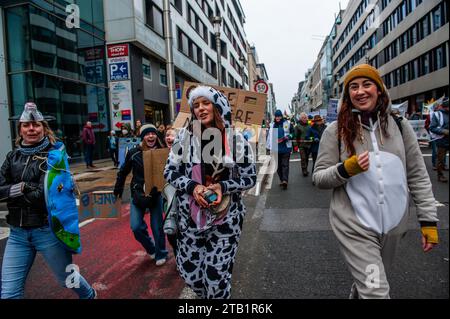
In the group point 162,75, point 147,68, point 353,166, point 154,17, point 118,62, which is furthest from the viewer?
point 162,75

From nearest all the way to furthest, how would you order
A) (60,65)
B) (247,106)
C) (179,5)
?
(247,106)
(60,65)
(179,5)

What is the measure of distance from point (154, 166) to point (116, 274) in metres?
1.24

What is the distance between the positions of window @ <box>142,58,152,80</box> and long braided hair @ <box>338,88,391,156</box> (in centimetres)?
2046

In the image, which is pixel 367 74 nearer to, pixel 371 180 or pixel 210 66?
pixel 371 180

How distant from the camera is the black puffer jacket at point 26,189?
8.43ft

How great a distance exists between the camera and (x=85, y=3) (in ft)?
58.8

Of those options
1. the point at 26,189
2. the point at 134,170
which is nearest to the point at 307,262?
the point at 134,170

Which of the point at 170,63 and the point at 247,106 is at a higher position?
the point at 170,63

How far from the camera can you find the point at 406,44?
34.7 metres

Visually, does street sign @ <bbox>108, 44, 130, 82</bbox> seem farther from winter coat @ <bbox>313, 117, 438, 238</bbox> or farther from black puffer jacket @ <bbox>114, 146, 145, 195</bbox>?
winter coat @ <bbox>313, 117, 438, 238</bbox>

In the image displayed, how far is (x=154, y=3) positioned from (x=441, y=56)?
868 inches

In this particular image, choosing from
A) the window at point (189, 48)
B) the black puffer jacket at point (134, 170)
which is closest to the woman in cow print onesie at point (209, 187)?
the black puffer jacket at point (134, 170)

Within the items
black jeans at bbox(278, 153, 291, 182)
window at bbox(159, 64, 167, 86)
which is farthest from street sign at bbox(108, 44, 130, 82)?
black jeans at bbox(278, 153, 291, 182)

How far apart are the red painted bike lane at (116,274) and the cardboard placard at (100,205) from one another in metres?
0.59
